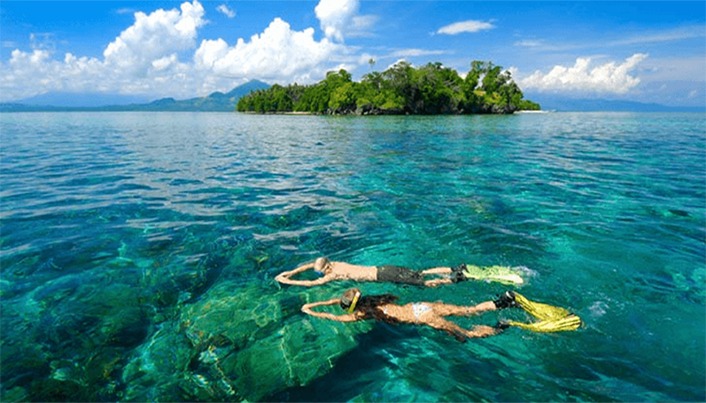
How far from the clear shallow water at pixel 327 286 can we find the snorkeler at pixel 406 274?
25 cm

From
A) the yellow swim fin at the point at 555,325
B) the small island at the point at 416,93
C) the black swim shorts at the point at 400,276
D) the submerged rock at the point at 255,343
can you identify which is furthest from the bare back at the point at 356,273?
the small island at the point at 416,93

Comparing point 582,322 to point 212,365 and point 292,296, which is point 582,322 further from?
point 212,365

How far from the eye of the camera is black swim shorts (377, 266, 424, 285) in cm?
785

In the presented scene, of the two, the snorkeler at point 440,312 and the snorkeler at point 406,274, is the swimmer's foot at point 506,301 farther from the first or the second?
the snorkeler at point 406,274

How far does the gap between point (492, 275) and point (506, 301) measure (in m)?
1.30

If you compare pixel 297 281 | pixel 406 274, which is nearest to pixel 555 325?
pixel 406 274

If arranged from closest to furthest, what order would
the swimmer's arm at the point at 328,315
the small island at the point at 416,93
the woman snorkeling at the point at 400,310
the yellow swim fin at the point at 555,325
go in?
the yellow swim fin at the point at 555,325, the woman snorkeling at the point at 400,310, the swimmer's arm at the point at 328,315, the small island at the point at 416,93

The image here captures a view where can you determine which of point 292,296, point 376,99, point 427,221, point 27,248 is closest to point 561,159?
point 427,221

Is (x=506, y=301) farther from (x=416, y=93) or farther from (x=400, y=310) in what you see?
(x=416, y=93)

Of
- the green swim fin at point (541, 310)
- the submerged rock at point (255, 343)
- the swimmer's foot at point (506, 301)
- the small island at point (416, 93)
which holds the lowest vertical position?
the submerged rock at point (255, 343)

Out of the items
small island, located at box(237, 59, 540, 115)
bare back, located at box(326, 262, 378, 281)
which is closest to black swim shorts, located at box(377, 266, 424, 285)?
bare back, located at box(326, 262, 378, 281)

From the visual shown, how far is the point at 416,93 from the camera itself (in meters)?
115

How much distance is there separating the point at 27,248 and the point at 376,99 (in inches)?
4209

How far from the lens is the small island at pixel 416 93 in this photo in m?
112
